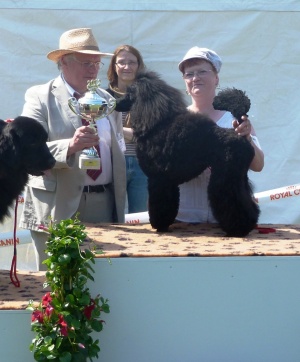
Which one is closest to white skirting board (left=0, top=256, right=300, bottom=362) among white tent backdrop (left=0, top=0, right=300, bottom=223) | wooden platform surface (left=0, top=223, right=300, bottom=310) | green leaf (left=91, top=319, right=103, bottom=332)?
wooden platform surface (left=0, top=223, right=300, bottom=310)

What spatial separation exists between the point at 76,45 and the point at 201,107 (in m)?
0.65

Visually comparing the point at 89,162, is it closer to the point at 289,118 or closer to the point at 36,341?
the point at 36,341

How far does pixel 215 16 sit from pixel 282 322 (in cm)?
281

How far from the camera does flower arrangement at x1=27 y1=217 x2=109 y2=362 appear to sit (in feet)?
7.48

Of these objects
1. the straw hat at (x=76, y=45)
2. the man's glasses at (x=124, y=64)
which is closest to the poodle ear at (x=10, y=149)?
the straw hat at (x=76, y=45)

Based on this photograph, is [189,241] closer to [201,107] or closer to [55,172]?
[201,107]

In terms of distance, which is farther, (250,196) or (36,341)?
(250,196)

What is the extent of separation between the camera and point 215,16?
194 inches

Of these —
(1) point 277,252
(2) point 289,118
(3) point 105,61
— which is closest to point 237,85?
(2) point 289,118

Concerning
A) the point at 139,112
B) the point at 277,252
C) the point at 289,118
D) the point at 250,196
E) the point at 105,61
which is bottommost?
the point at 277,252

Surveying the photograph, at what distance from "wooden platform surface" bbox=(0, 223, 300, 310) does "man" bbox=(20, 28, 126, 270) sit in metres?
0.22

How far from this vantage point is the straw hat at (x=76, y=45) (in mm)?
3369

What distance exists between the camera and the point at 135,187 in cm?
433

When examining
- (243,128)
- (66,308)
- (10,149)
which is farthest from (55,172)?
(66,308)
